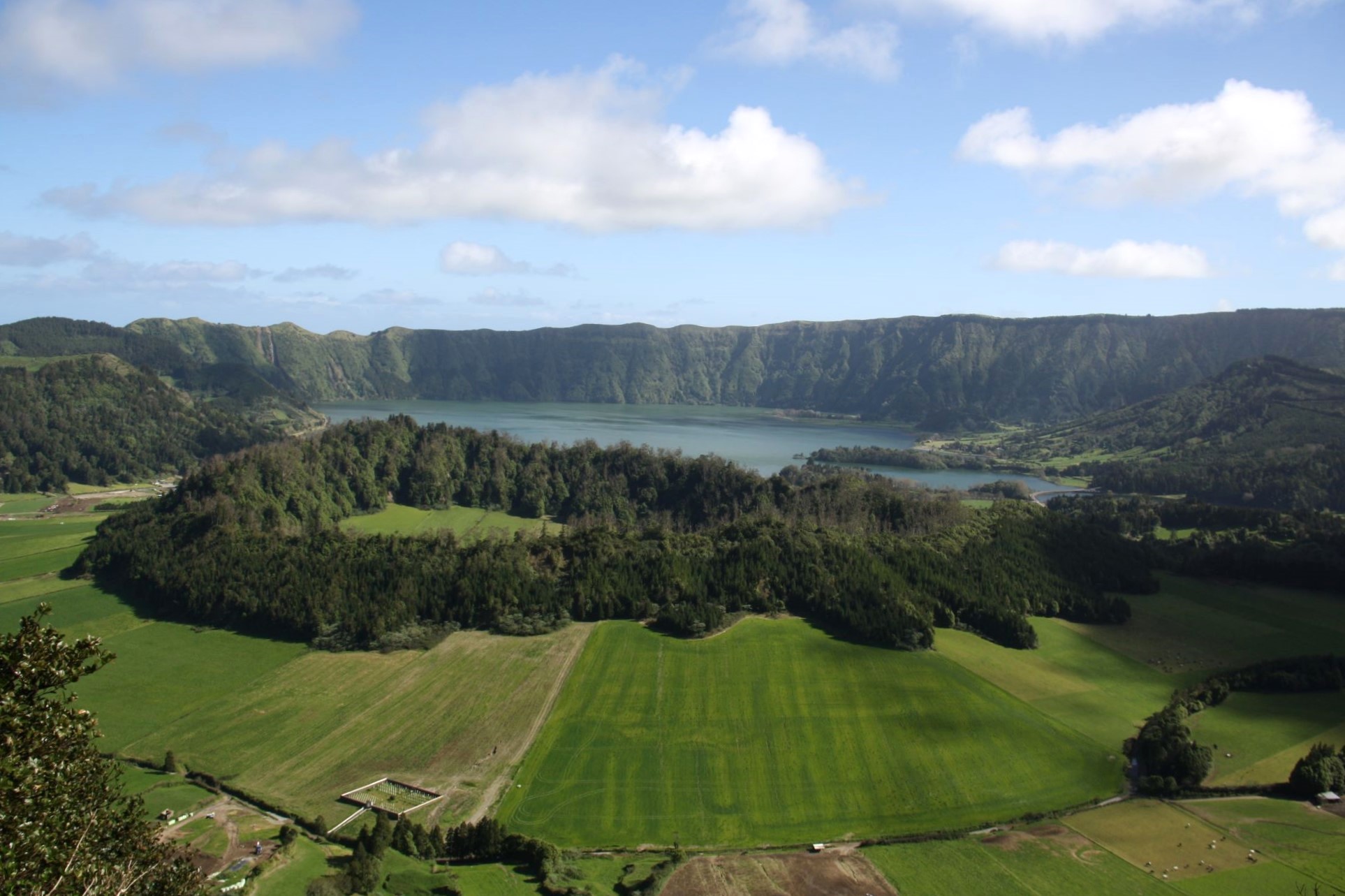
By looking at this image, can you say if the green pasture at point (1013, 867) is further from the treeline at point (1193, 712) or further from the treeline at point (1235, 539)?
the treeline at point (1235, 539)

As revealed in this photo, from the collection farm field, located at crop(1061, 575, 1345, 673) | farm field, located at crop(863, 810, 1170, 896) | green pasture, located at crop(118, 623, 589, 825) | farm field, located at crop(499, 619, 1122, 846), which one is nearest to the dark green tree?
farm field, located at crop(499, 619, 1122, 846)

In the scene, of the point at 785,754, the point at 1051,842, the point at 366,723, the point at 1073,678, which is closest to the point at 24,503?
the point at 366,723

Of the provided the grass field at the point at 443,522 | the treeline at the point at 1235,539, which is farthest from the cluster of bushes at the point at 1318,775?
the grass field at the point at 443,522

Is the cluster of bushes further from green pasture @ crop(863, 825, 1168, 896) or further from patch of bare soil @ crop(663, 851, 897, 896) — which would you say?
patch of bare soil @ crop(663, 851, 897, 896)

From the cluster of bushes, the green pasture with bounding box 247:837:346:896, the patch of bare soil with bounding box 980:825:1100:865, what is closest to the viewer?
the green pasture with bounding box 247:837:346:896

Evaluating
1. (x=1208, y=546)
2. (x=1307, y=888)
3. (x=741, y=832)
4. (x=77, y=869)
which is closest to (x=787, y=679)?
(x=741, y=832)

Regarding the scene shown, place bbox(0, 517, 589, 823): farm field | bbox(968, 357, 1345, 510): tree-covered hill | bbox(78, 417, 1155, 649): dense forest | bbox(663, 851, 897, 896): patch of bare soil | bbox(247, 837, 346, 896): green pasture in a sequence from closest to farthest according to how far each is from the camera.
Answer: bbox(247, 837, 346, 896): green pasture, bbox(663, 851, 897, 896): patch of bare soil, bbox(0, 517, 589, 823): farm field, bbox(78, 417, 1155, 649): dense forest, bbox(968, 357, 1345, 510): tree-covered hill
